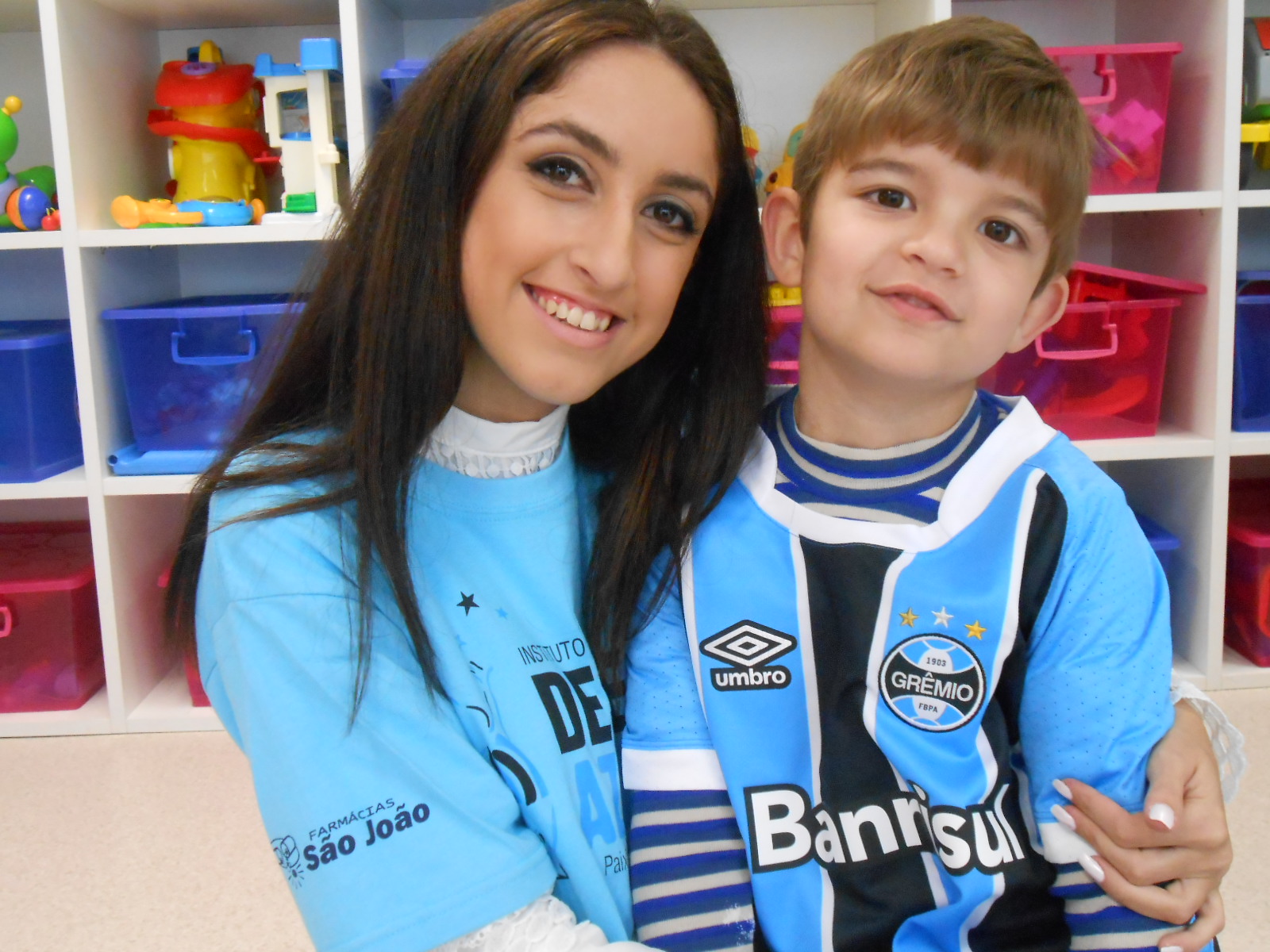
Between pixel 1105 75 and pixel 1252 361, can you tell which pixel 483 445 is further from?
pixel 1252 361

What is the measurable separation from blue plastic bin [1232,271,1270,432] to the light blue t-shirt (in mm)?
1378

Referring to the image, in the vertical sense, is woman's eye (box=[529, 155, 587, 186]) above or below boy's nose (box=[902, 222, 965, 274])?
above

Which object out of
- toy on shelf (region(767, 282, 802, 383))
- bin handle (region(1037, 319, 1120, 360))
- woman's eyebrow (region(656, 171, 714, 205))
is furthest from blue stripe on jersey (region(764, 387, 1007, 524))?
bin handle (region(1037, 319, 1120, 360))

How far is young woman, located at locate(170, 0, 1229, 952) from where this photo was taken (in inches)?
25.3

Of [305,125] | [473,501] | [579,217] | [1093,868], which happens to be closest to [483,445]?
[473,501]

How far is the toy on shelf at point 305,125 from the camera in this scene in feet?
5.23

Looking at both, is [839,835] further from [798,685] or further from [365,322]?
[365,322]

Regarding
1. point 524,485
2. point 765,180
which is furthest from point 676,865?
point 765,180

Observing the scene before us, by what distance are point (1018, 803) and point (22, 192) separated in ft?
5.28

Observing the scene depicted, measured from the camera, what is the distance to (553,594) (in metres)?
0.79

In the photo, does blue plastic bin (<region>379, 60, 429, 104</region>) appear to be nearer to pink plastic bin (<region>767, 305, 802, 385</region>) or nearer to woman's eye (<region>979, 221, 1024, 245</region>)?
pink plastic bin (<region>767, 305, 802, 385</region>)

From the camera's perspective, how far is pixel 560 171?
0.75 metres

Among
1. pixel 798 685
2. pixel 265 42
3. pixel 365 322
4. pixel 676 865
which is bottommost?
pixel 676 865

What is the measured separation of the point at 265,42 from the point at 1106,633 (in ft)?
5.77
